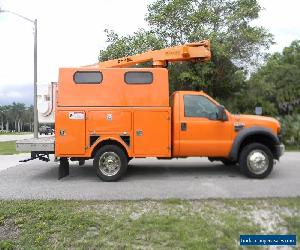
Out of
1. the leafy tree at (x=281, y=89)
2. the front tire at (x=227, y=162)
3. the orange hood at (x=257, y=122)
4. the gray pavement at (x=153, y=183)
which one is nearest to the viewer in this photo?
the gray pavement at (x=153, y=183)

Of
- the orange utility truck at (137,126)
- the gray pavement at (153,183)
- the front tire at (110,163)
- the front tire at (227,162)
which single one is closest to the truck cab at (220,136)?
the orange utility truck at (137,126)

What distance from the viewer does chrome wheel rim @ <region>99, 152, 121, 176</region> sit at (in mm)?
9570

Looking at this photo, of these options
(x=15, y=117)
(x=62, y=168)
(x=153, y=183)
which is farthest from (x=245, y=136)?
(x=15, y=117)

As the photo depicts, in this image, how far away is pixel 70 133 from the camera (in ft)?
31.2

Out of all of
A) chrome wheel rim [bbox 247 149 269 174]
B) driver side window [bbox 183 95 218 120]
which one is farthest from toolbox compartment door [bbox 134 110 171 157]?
chrome wheel rim [bbox 247 149 269 174]

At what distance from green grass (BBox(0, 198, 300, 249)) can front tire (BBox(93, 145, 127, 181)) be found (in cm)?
216

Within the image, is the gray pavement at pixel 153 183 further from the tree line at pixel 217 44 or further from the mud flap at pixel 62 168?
the tree line at pixel 217 44

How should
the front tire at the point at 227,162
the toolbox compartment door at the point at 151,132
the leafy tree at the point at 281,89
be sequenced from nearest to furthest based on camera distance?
the toolbox compartment door at the point at 151,132
the front tire at the point at 227,162
the leafy tree at the point at 281,89

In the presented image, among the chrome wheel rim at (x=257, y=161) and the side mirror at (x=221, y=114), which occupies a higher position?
the side mirror at (x=221, y=114)

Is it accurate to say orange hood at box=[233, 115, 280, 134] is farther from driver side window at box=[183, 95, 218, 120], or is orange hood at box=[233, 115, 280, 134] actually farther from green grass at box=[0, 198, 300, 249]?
green grass at box=[0, 198, 300, 249]

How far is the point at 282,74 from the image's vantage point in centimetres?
3625

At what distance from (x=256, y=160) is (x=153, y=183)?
97.5 inches

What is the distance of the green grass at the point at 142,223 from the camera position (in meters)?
5.96

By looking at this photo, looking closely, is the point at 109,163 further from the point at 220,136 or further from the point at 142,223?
the point at 142,223
